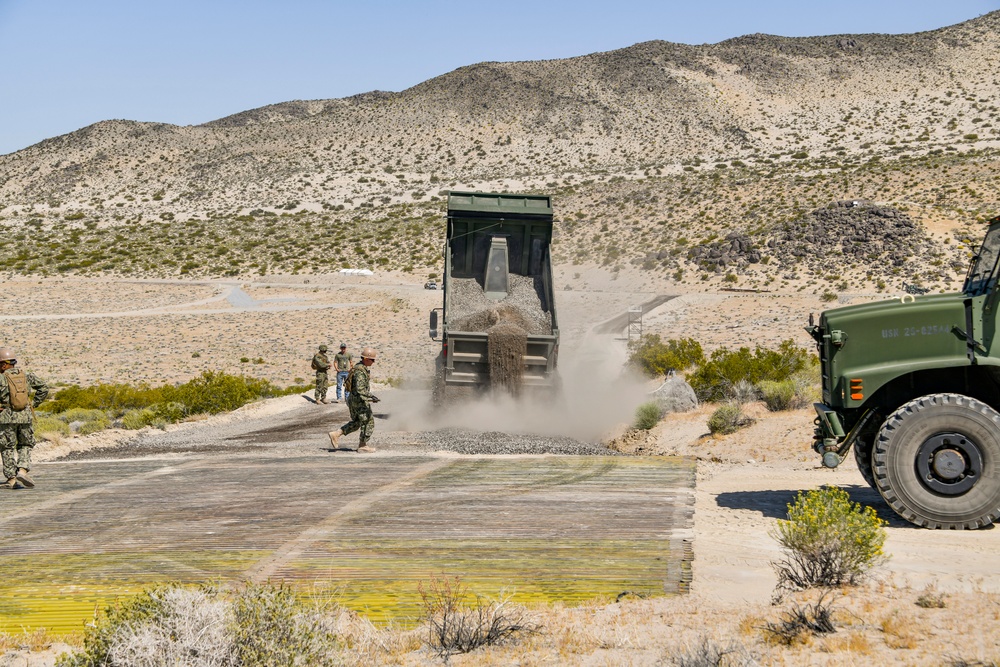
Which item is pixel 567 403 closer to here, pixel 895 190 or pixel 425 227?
pixel 895 190

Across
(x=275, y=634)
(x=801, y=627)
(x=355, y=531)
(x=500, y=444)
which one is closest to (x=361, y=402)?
(x=500, y=444)

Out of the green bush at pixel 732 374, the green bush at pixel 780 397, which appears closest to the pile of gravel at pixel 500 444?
the green bush at pixel 780 397

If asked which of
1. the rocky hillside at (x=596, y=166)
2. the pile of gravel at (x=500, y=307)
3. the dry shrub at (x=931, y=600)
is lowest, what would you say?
the dry shrub at (x=931, y=600)

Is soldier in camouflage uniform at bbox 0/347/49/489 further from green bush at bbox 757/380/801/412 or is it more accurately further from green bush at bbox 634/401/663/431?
green bush at bbox 757/380/801/412

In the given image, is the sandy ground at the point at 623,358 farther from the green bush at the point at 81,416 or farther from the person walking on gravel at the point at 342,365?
the green bush at the point at 81,416

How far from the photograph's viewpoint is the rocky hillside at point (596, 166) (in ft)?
209

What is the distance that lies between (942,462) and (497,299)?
11914mm

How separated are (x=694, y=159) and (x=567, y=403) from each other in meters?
79.4

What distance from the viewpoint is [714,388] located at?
2014 cm

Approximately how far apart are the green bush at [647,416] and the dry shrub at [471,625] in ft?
38.7

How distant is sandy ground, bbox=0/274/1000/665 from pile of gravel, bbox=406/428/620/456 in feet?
4.35

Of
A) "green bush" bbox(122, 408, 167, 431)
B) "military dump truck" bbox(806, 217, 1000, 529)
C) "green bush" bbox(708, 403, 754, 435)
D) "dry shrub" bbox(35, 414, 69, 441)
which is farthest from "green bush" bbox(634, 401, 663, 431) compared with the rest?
"dry shrub" bbox(35, 414, 69, 441)

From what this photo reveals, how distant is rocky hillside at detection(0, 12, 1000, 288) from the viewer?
63.6 m

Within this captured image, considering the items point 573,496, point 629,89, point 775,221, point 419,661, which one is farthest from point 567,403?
point 629,89
